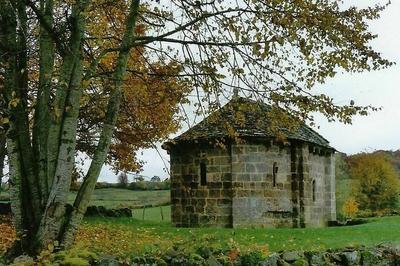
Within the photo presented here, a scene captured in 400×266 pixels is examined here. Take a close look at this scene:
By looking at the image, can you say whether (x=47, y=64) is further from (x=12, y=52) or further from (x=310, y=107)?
(x=310, y=107)

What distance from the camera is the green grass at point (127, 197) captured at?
4059 cm

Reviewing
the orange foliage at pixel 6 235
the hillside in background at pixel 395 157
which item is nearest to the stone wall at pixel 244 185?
the orange foliage at pixel 6 235

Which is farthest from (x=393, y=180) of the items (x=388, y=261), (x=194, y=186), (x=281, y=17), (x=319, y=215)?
(x=281, y=17)

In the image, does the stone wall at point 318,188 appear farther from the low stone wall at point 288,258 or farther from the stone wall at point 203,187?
the low stone wall at point 288,258

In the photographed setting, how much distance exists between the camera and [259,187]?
23.9m

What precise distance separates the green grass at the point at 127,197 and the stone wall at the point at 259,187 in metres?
16.9

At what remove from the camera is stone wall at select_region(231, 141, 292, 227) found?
77.5ft

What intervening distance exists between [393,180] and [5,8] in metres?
47.0

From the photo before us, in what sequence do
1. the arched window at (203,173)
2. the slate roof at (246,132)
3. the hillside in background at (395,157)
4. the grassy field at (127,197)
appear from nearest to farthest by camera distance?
the slate roof at (246,132)
the arched window at (203,173)
the grassy field at (127,197)
the hillside in background at (395,157)

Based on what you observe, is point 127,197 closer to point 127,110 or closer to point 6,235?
point 6,235

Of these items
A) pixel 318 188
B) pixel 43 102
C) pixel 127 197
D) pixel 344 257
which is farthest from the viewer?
pixel 127 197

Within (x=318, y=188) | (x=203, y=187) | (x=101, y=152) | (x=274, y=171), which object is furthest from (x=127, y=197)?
(x=101, y=152)

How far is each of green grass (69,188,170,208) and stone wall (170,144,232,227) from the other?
14842 millimetres

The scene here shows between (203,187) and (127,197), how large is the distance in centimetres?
2022
